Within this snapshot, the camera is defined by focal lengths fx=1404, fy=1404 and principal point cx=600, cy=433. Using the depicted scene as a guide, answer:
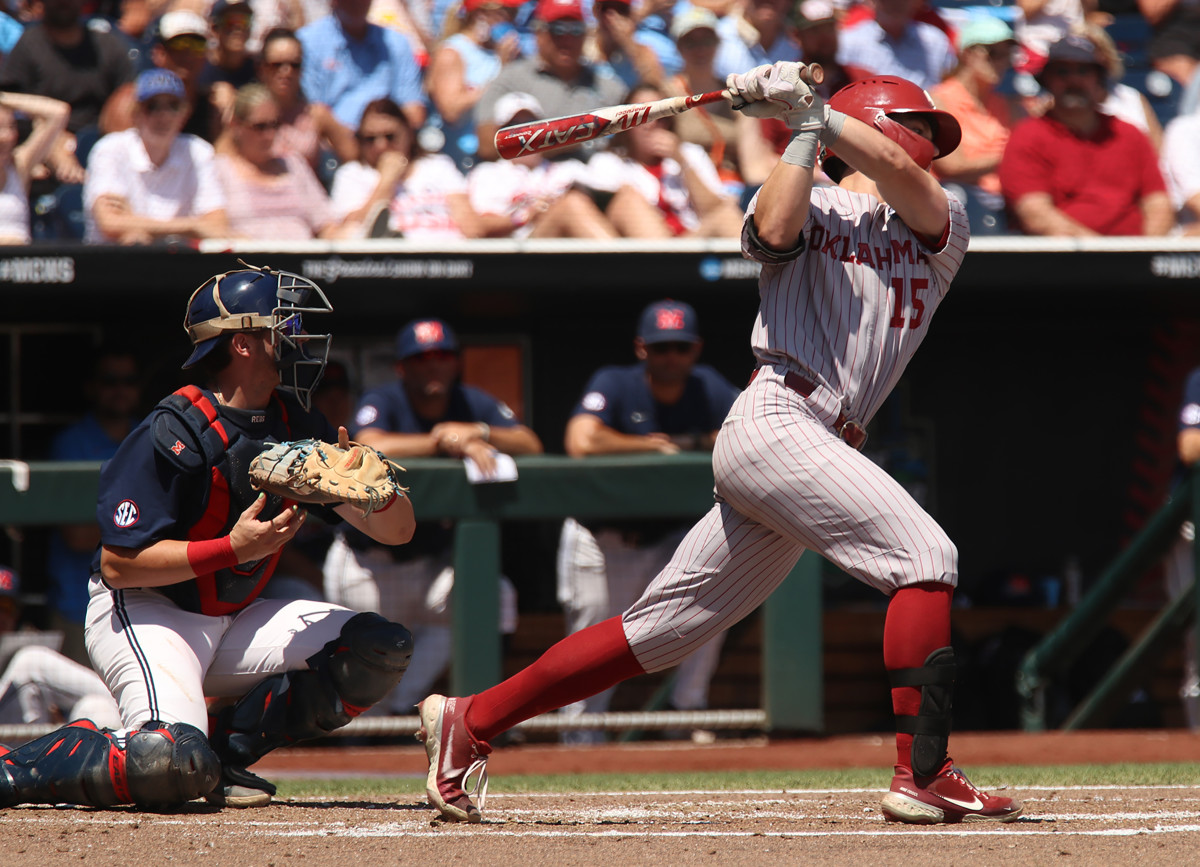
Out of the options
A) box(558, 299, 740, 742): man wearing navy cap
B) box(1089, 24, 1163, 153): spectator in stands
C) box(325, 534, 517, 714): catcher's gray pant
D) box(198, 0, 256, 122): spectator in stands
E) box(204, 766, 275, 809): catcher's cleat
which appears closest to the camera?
box(204, 766, 275, 809): catcher's cleat

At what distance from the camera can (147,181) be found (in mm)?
5879

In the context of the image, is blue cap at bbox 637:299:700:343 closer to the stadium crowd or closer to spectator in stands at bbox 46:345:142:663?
the stadium crowd

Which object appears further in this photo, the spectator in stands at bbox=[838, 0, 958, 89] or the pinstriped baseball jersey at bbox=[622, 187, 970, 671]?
the spectator in stands at bbox=[838, 0, 958, 89]

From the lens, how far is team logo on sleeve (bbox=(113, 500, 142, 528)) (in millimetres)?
2797

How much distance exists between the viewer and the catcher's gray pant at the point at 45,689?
15.5ft

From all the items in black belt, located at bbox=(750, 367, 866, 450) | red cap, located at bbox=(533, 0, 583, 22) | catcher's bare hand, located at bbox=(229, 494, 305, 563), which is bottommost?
catcher's bare hand, located at bbox=(229, 494, 305, 563)

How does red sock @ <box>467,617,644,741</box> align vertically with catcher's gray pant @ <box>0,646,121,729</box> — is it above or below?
above

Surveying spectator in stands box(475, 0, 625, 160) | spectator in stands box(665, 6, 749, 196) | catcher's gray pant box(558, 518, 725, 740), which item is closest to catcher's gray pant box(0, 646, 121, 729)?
catcher's gray pant box(558, 518, 725, 740)

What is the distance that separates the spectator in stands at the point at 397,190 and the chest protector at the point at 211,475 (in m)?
3.19

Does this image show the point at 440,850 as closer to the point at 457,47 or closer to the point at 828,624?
the point at 828,624

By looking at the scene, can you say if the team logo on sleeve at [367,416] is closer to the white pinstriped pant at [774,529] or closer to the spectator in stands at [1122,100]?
the white pinstriped pant at [774,529]

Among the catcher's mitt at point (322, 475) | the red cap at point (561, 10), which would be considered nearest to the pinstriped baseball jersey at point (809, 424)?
the catcher's mitt at point (322, 475)

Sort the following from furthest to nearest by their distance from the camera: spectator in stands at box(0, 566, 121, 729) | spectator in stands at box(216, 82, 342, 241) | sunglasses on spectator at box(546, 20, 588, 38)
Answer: sunglasses on spectator at box(546, 20, 588, 38), spectator in stands at box(216, 82, 342, 241), spectator in stands at box(0, 566, 121, 729)

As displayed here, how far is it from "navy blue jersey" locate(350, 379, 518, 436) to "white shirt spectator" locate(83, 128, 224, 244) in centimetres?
117
